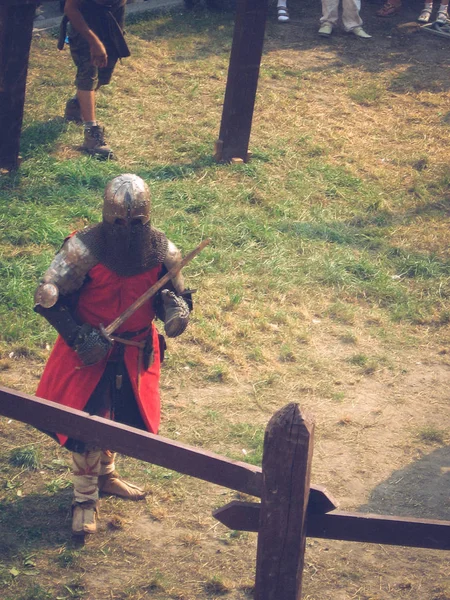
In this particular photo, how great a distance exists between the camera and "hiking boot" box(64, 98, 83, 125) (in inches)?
352

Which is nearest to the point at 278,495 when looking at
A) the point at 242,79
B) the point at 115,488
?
the point at 115,488

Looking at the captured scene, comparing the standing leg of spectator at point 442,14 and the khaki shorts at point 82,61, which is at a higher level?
the standing leg of spectator at point 442,14

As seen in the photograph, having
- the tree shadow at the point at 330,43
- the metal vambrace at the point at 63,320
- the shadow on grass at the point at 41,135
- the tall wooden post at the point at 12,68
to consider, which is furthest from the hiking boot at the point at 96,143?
the metal vambrace at the point at 63,320

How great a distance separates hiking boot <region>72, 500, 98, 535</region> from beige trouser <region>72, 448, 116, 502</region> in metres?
0.03

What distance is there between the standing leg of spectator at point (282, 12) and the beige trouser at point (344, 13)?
55cm

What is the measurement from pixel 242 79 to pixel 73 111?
1868 mm

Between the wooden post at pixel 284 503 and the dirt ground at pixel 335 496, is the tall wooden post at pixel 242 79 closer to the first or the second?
the dirt ground at pixel 335 496

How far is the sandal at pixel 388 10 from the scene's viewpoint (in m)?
12.7

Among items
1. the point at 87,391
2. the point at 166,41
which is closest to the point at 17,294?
the point at 87,391

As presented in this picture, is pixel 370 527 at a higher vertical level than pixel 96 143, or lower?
higher

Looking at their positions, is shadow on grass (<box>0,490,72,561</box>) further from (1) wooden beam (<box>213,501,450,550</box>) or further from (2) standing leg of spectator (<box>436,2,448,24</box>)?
(2) standing leg of spectator (<box>436,2,448,24</box>)

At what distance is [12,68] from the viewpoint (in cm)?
741

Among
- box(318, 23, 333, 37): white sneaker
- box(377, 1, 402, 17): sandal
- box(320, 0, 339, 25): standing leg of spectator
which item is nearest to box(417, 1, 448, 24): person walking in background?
box(377, 1, 402, 17): sandal

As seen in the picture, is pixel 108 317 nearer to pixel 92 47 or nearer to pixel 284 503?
pixel 284 503
